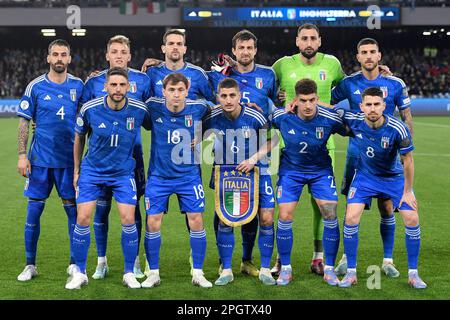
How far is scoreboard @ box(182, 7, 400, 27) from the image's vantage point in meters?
33.7

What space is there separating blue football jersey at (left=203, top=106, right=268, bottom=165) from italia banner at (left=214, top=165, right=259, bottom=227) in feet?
0.40

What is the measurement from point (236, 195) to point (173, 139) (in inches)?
28.6

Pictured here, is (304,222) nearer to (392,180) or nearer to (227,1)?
(392,180)

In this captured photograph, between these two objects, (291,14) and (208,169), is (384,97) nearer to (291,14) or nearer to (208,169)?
(208,169)

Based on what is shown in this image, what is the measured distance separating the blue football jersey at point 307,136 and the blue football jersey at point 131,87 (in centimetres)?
117

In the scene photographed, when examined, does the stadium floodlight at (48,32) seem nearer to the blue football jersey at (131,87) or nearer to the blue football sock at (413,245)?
the blue football jersey at (131,87)

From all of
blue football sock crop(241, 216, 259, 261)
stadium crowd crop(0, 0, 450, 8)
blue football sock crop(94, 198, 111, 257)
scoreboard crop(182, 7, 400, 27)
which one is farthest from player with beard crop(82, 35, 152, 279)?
stadium crowd crop(0, 0, 450, 8)

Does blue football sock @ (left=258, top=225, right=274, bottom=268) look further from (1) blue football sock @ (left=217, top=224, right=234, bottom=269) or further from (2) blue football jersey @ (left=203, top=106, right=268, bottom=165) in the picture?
(2) blue football jersey @ (left=203, top=106, right=268, bottom=165)

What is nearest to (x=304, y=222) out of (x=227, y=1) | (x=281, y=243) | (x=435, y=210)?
(x=435, y=210)

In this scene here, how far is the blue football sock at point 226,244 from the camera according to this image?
257 inches

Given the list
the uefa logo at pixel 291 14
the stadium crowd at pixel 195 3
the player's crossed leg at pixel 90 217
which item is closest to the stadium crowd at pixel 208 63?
the stadium crowd at pixel 195 3

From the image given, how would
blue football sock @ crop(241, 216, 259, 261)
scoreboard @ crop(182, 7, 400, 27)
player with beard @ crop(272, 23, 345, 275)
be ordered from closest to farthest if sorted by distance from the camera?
1. blue football sock @ crop(241, 216, 259, 261)
2. player with beard @ crop(272, 23, 345, 275)
3. scoreboard @ crop(182, 7, 400, 27)

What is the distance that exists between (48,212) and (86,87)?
3728mm

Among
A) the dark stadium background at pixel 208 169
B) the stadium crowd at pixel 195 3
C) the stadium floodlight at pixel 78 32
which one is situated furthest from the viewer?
the stadium floodlight at pixel 78 32
